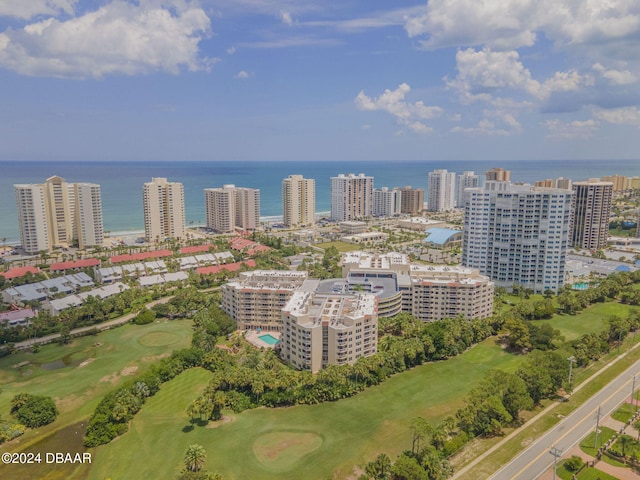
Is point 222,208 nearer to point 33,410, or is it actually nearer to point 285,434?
point 33,410

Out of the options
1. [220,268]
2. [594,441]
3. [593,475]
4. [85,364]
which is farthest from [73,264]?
[593,475]

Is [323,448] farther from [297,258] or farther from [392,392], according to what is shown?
[297,258]

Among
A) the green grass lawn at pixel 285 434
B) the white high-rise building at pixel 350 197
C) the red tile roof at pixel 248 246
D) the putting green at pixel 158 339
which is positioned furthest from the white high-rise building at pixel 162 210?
the green grass lawn at pixel 285 434

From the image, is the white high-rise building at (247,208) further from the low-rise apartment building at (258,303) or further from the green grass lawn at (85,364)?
the low-rise apartment building at (258,303)

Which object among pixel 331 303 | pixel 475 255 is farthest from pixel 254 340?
pixel 475 255

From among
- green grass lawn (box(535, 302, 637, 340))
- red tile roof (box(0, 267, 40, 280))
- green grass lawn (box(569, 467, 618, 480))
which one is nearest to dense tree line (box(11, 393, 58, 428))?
green grass lawn (box(569, 467, 618, 480))
